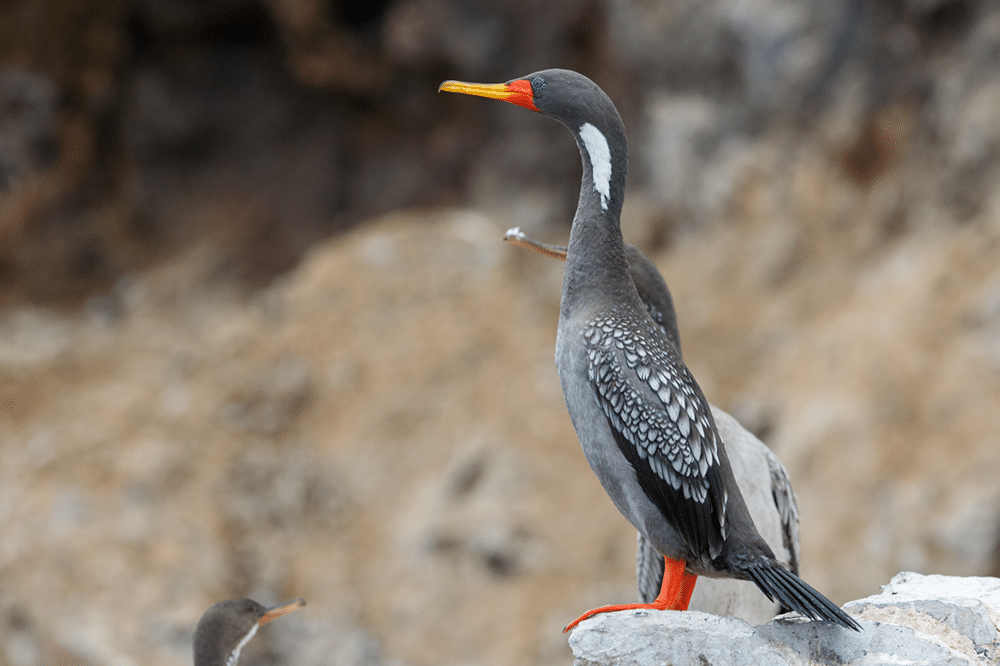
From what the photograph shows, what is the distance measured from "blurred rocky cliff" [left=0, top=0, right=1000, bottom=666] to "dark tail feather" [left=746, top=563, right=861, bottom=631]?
16.6ft

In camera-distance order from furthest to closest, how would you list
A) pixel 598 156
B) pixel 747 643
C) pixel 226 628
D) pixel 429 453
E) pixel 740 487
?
pixel 429 453
pixel 226 628
pixel 740 487
pixel 598 156
pixel 747 643

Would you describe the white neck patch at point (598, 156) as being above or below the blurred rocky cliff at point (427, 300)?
below

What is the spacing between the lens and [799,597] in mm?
2576

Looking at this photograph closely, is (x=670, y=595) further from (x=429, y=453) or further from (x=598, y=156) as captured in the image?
(x=429, y=453)

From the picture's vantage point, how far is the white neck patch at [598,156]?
2.98 meters

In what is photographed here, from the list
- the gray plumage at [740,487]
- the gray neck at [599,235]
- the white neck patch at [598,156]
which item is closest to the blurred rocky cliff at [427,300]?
the gray plumage at [740,487]

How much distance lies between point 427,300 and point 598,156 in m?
7.37

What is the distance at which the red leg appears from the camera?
283 cm

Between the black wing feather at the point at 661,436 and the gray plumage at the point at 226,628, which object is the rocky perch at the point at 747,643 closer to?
the black wing feather at the point at 661,436

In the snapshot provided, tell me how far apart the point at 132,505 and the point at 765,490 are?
6788 millimetres

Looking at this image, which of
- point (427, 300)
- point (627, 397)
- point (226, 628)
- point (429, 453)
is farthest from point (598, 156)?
point (427, 300)

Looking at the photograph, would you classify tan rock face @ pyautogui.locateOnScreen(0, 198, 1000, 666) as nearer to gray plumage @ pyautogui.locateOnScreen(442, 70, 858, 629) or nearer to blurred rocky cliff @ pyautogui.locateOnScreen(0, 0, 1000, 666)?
blurred rocky cliff @ pyautogui.locateOnScreen(0, 0, 1000, 666)

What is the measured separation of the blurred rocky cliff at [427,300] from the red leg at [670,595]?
4.87 meters

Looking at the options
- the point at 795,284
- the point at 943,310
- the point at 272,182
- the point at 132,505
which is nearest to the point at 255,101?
the point at 272,182
